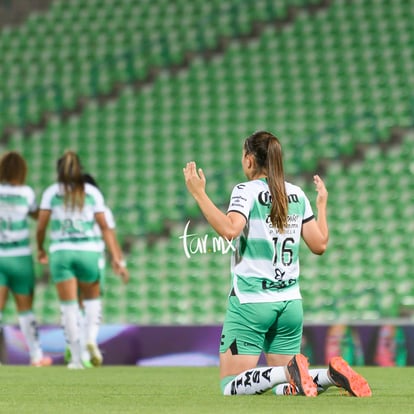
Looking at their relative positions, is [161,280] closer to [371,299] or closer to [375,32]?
[371,299]

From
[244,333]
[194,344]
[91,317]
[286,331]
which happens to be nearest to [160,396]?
[244,333]

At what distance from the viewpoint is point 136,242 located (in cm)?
1638

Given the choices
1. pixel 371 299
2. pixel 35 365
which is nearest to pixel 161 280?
pixel 371 299

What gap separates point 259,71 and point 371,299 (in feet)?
20.4

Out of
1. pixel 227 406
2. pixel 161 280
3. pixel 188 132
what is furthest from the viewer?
pixel 188 132

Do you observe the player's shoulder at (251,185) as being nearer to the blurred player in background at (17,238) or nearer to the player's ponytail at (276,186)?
the player's ponytail at (276,186)

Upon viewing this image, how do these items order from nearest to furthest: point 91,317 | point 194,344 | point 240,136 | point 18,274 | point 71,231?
point 71,231, point 91,317, point 18,274, point 194,344, point 240,136

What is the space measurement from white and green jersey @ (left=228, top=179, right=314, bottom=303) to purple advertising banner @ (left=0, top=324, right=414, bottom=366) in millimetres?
4768

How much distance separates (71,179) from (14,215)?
1.00 m

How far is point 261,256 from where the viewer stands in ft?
20.8

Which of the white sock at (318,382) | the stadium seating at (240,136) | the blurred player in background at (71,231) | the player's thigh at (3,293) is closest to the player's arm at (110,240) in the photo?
the blurred player in background at (71,231)

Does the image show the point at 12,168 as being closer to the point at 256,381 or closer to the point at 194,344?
the point at 194,344

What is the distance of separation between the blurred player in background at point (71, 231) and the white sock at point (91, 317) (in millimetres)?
351

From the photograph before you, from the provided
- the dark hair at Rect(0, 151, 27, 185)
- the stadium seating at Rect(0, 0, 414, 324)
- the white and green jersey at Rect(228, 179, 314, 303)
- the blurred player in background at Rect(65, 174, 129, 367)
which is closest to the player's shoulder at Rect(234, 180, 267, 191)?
the white and green jersey at Rect(228, 179, 314, 303)
